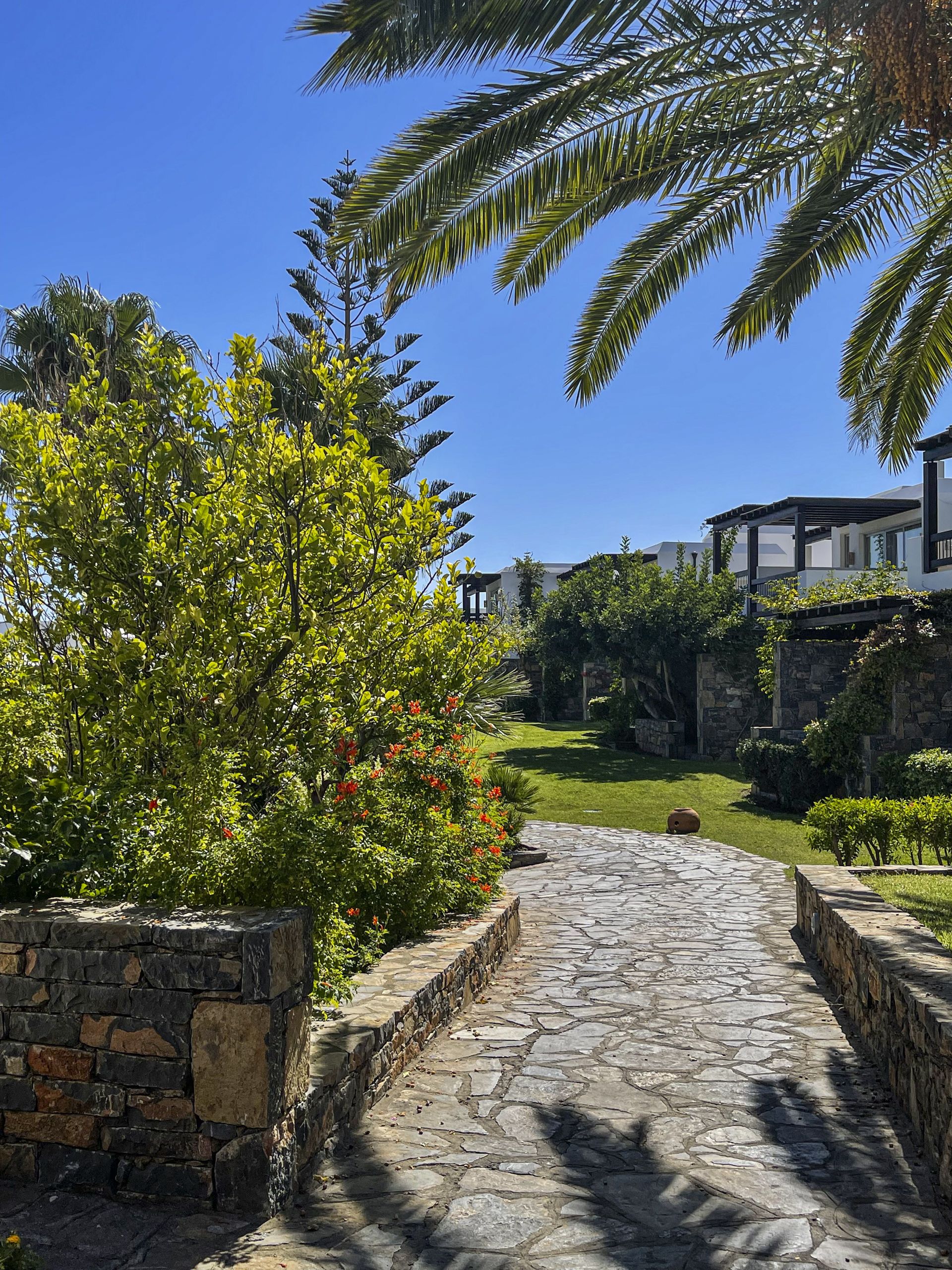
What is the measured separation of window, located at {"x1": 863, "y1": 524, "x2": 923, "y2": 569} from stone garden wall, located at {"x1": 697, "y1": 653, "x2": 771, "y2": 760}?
4.78 metres

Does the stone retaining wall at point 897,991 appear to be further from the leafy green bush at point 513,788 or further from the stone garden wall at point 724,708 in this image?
the stone garden wall at point 724,708

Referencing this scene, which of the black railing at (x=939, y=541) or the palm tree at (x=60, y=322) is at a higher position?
the palm tree at (x=60, y=322)

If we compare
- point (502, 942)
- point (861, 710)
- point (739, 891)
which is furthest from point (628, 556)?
point (502, 942)

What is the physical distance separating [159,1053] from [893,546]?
28.4 meters

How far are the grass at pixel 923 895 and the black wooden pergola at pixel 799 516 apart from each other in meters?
16.6

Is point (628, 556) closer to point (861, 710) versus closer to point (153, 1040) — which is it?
point (861, 710)

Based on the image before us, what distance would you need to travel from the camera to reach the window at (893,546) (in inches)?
1030

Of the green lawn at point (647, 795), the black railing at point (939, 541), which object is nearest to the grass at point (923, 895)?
the green lawn at point (647, 795)

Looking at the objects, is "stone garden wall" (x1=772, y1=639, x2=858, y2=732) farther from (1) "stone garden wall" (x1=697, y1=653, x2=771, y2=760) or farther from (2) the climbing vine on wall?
(1) "stone garden wall" (x1=697, y1=653, x2=771, y2=760)

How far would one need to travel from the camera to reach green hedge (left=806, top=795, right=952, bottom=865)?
9.32 meters

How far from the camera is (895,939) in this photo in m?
5.67

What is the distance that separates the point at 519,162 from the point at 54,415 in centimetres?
378

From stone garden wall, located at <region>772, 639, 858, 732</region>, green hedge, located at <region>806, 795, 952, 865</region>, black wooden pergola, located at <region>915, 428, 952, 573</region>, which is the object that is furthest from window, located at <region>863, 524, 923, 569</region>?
green hedge, located at <region>806, 795, 952, 865</region>

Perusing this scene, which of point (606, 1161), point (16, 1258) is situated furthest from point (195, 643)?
point (606, 1161)
